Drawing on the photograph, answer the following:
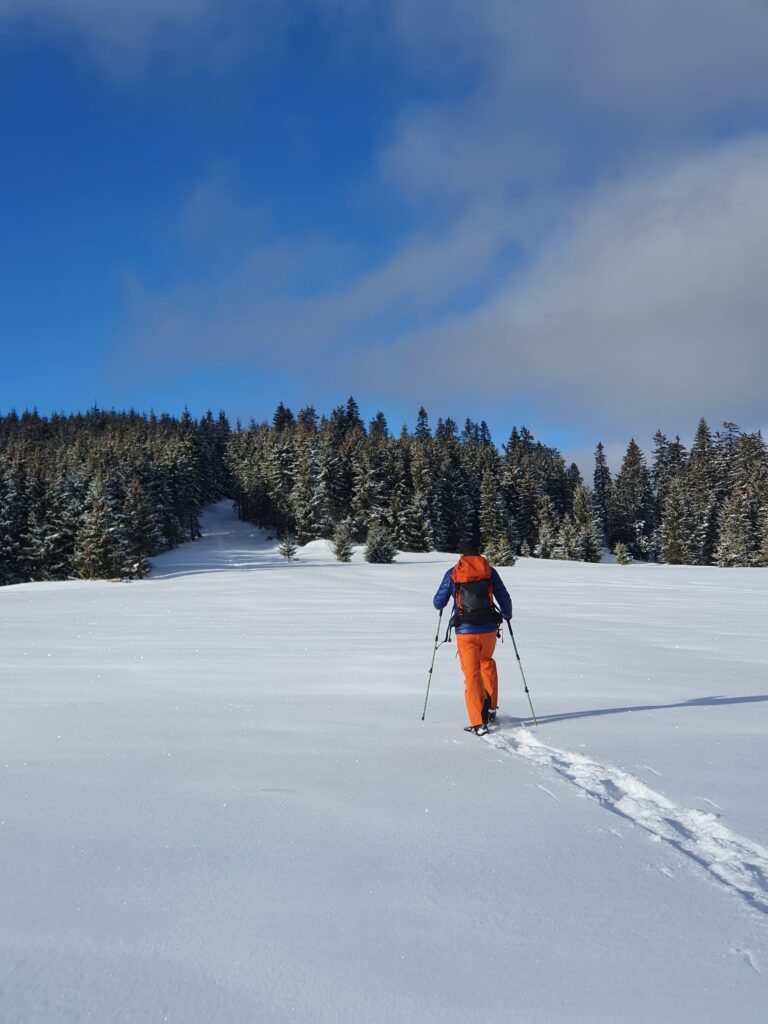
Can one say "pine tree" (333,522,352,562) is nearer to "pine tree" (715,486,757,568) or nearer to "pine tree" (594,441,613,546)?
"pine tree" (715,486,757,568)

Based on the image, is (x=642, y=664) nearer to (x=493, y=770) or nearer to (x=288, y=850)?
(x=493, y=770)

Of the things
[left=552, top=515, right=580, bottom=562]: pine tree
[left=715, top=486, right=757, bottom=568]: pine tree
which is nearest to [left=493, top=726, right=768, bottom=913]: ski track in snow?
[left=552, top=515, right=580, bottom=562]: pine tree

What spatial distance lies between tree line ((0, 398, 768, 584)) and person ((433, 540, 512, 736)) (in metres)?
40.8

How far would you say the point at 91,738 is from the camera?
5.79 meters

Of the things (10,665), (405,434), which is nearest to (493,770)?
(10,665)

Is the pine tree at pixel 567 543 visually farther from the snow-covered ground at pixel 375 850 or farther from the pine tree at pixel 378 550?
the snow-covered ground at pixel 375 850

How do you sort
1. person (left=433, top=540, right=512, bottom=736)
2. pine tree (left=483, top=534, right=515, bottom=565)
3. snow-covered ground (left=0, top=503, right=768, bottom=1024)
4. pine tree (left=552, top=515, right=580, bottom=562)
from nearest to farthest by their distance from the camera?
1. snow-covered ground (left=0, top=503, right=768, bottom=1024)
2. person (left=433, top=540, right=512, bottom=736)
3. pine tree (left=483, top=534, right=515, bottom=565)
4. pine tree (left=552, top=515, right=580, bottom=562)

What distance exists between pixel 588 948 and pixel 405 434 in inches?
3416

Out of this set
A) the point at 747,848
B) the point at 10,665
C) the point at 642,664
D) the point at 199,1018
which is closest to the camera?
the point at 199,1018

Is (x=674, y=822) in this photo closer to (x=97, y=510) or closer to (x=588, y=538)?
(x=97, y=510)

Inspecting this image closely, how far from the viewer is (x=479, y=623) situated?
6992 mm

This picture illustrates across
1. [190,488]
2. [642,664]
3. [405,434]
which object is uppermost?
[405,434]

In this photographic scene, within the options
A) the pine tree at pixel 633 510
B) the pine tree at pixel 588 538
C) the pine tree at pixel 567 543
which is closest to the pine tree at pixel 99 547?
the pine tree at pixel 567 543

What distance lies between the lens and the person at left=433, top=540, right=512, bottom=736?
683 centimetres
